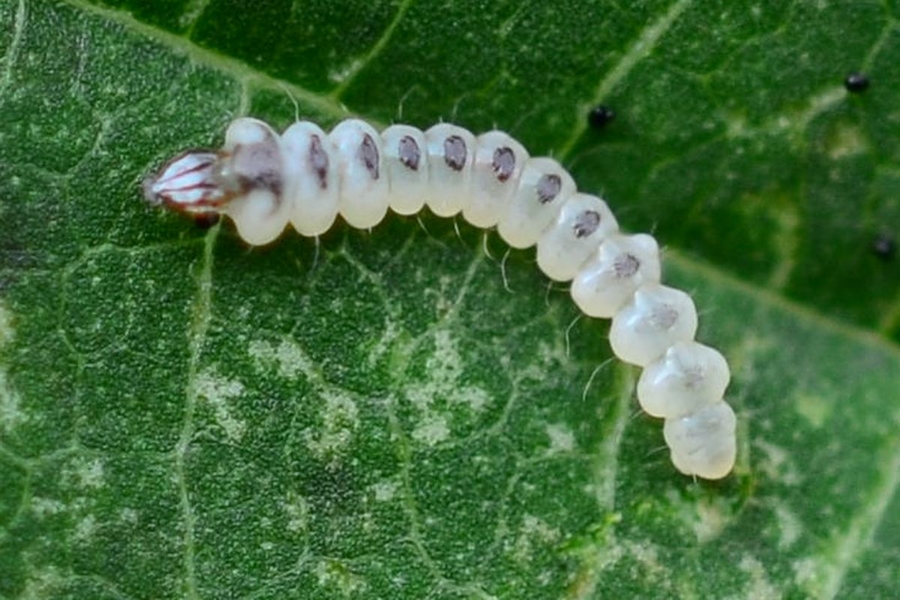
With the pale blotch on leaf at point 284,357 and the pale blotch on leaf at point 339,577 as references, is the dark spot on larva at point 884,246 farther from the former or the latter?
the pale blotch on leaf at point 339,577

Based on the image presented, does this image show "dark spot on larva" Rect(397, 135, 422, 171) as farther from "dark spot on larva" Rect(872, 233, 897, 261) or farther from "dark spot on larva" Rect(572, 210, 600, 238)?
"dark spot on larva" Rect(872, 233, 897, 261)

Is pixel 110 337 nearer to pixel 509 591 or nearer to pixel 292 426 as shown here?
pixel 292 426

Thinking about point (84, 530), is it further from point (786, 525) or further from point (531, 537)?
point (786, 525)

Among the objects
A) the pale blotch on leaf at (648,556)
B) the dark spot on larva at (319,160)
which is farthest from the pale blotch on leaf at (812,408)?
the dark spot on larva at (319,160)

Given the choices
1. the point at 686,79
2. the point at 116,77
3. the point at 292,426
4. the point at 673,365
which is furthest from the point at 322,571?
the point at 686,79

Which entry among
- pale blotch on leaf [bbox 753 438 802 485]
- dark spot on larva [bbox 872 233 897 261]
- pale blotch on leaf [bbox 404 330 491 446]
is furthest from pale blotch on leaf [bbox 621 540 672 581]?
dark spot on larva [bbox 872 233 897 261]
